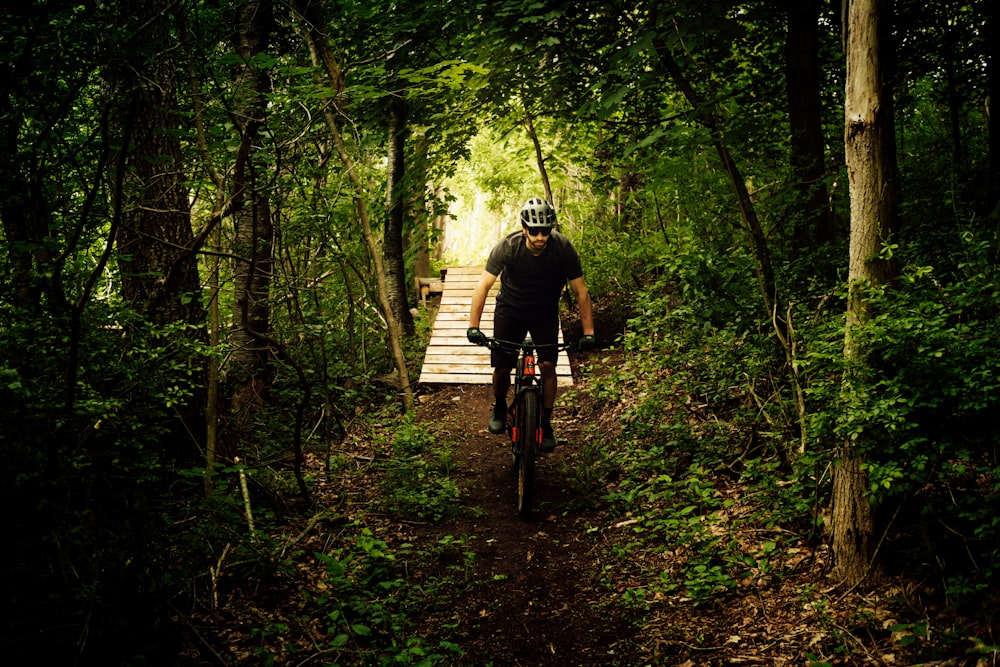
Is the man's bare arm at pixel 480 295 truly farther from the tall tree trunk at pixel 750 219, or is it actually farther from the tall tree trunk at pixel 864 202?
the tall tree trunk at pixel 864 202

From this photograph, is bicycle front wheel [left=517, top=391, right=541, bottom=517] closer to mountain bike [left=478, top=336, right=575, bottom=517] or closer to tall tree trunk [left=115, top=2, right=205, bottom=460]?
mountain bike [left=478, top=336, right=575, bottom=517]

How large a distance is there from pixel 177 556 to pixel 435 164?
7056mm

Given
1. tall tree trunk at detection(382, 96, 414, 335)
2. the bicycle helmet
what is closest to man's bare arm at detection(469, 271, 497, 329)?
the bicycle helmet

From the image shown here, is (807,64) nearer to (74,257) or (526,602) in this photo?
(526,602)

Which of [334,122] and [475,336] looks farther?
[334,122]

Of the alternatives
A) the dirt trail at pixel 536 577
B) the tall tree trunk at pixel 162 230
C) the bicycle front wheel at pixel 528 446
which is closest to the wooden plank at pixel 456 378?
the dirt trail at pixel 536 577

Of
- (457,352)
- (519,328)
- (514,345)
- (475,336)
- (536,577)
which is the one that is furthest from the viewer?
(457,352)

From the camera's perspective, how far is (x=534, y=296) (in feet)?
19.2

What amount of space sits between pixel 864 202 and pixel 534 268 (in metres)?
2.83

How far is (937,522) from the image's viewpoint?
3.39 metres

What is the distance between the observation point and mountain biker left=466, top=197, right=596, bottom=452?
5.72 meters

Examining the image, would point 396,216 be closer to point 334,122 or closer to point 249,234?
point 334,122

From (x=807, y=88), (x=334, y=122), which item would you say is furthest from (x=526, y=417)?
(x=807, y=88)

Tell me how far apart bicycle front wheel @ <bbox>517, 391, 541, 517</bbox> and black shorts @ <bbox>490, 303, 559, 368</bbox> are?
21.4 inches
